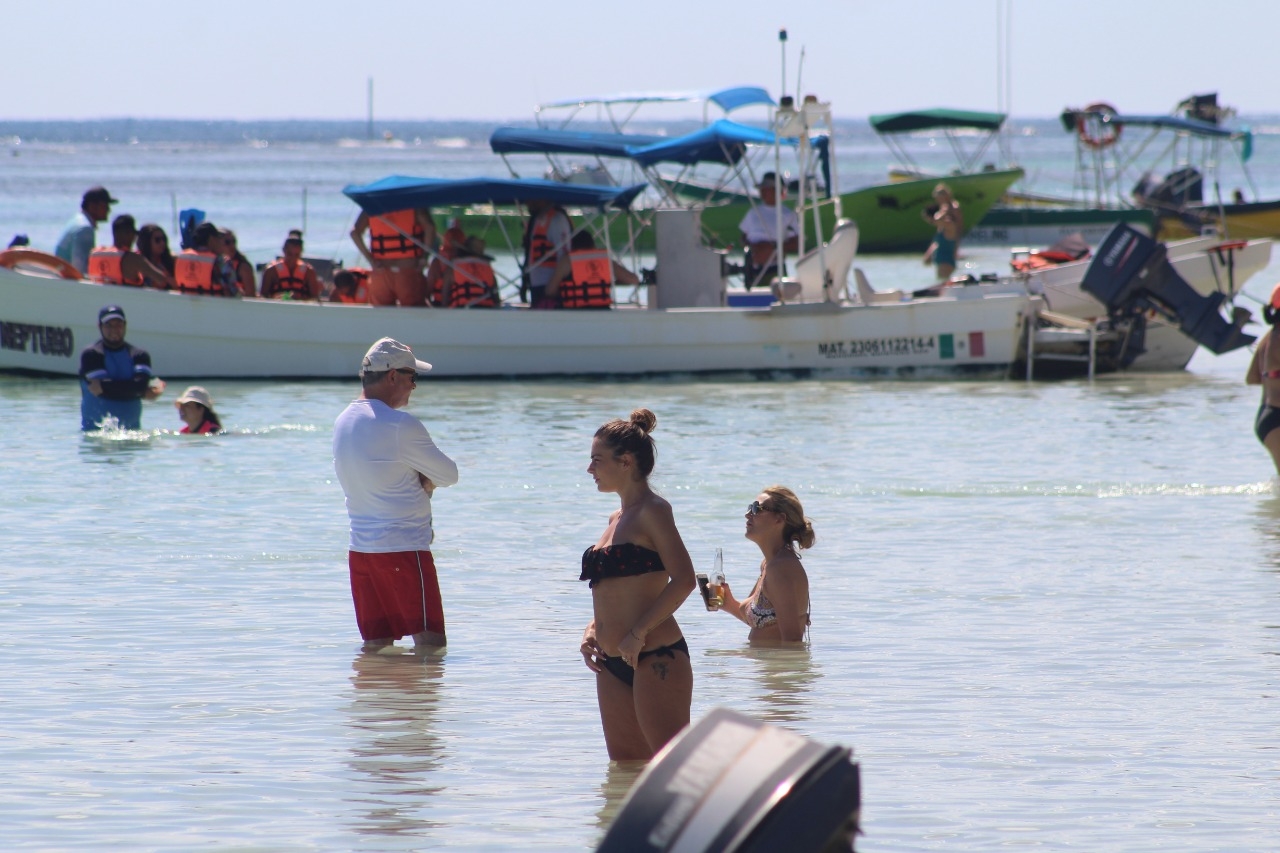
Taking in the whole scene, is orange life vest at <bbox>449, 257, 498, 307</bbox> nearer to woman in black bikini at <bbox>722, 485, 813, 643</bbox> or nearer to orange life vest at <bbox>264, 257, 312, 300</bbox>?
orange life vest at <bbox>264, 257, 312, 300</bbox>

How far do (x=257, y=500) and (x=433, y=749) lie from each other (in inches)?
237

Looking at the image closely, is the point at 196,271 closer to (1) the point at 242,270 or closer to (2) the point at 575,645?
(1) the point at 242,270

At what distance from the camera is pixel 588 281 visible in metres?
17.9

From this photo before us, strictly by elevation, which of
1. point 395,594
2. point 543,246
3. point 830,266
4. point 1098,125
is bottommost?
point 395,594

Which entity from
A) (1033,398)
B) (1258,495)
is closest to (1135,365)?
(1033,398)

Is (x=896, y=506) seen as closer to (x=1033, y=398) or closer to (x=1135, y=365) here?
(x=1033, y=398)

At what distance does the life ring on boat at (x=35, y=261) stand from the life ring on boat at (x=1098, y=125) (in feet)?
63.7

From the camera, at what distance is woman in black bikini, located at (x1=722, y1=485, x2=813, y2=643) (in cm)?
676

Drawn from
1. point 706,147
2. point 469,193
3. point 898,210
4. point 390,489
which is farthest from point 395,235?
point 898,210

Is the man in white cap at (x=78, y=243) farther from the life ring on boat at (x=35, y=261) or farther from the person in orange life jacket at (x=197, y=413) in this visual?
the person in orange life jacket at (x=197, y=413)

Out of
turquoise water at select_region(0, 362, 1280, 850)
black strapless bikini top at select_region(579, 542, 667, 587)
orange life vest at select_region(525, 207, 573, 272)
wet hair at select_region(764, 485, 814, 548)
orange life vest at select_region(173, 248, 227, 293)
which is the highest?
orange life vest at select_region(525, 207, 573, 272)

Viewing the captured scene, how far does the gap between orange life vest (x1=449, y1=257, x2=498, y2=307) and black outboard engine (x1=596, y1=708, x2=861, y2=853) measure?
15.0 metres

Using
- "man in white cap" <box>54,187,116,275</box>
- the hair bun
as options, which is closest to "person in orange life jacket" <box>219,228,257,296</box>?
"man in white cap" <box>54,187,116,275</box>

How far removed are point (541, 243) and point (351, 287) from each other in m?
2.32
